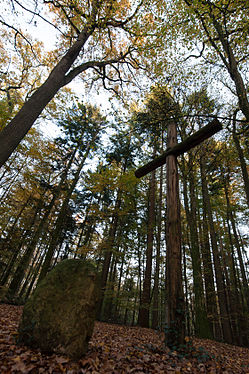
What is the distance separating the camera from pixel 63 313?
9.79 feet

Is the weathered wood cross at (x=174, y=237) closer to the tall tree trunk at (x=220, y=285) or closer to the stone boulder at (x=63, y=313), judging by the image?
the stone boulder at (x=63, y=313)

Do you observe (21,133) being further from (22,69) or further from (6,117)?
(22,69)

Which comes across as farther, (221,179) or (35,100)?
(221,179)

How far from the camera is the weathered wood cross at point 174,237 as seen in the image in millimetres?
3365

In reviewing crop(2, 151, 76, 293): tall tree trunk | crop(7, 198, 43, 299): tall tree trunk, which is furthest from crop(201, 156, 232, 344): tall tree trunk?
crop(7, 198, 43, 299): tall tree trunk

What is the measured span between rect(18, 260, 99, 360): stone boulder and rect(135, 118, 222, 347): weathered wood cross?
1.58 m

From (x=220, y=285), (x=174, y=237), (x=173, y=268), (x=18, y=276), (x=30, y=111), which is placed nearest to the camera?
(x=173, y=268)

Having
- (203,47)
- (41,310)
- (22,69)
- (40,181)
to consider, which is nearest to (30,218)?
(40,181)

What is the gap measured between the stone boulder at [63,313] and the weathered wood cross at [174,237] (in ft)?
5.19

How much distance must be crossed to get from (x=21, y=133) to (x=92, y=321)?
4522 mm

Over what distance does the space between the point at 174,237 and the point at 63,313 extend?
268 cm

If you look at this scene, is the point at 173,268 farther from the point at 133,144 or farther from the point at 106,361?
the point at 133,144

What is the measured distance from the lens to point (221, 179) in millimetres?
11844

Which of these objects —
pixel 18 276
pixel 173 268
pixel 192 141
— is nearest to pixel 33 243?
pixel 18 276
